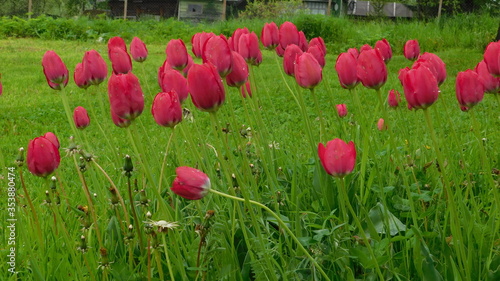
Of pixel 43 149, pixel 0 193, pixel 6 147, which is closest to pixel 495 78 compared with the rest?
pixel 43 149

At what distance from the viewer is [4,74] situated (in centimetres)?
734

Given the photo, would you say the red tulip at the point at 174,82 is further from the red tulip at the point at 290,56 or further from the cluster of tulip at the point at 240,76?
the red tulip at the point at 290,56

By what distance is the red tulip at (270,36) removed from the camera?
2047mm

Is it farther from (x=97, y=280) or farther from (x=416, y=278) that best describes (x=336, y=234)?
(x=97, y=280)

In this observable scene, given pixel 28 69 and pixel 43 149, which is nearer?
pixel 43 149

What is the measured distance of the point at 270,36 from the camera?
2.06 metres

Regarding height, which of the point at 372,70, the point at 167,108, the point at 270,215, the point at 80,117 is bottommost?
the point at 270,215

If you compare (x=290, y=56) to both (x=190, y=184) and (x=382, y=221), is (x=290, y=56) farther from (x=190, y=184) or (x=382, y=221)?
(x=190, y=184)

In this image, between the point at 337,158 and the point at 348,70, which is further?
the point at 348,70

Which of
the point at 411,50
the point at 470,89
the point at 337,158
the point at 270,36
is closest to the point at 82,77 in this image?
the point at 270,36

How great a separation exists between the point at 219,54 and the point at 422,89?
0.47m

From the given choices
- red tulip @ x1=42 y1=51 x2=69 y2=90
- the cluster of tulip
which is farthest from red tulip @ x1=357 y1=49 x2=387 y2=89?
red tulip @ x1=42 y1=51 x2=69 y2=90

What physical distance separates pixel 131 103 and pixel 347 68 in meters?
0.63

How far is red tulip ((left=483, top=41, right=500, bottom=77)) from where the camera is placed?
1393mm
